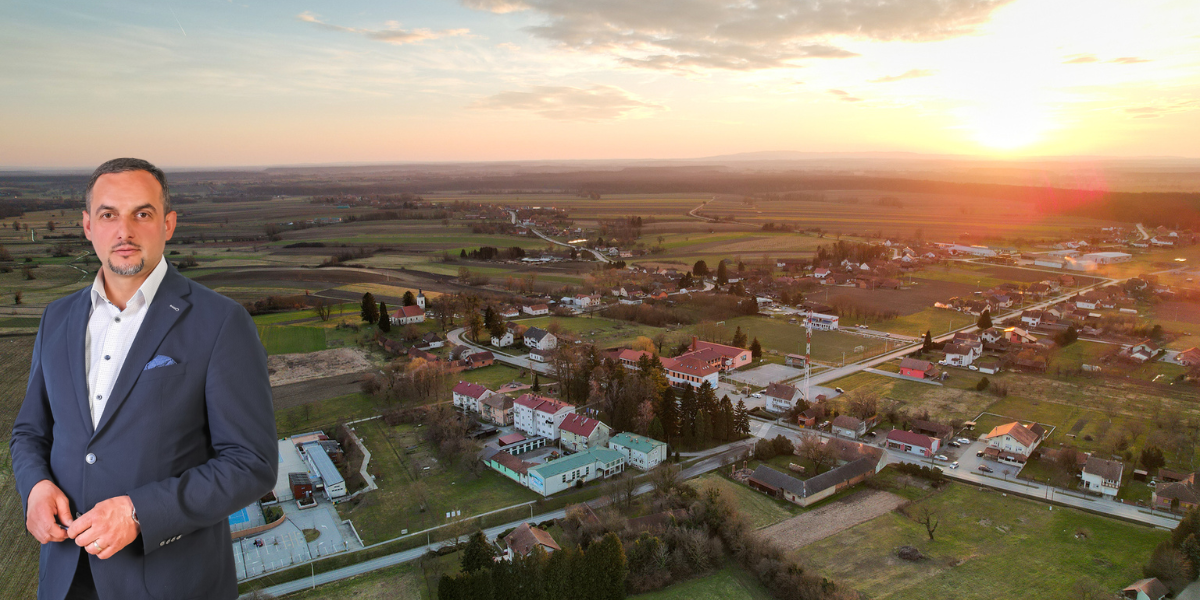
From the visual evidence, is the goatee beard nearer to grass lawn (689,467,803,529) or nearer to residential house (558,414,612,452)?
grass lawn (689,467,803,529)

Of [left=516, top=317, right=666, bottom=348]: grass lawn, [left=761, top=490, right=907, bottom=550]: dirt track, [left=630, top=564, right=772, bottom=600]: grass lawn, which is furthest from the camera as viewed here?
[left=516, top=317, right=666, bottom=348]: grass lawn

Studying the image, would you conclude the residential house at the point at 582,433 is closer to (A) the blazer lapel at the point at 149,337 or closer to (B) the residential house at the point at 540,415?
(B) the residential house at the point at 540,415

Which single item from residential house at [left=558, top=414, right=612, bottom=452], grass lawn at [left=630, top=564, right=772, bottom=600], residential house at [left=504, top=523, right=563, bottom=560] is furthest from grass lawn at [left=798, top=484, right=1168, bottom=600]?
residential house at [left=558, top=414, right=612, bottom=452]

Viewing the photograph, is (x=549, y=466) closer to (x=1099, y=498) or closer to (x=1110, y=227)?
(x=1099, y=498)

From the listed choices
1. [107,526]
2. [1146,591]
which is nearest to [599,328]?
[1146,591]

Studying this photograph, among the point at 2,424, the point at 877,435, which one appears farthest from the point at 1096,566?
the point at 2,424
